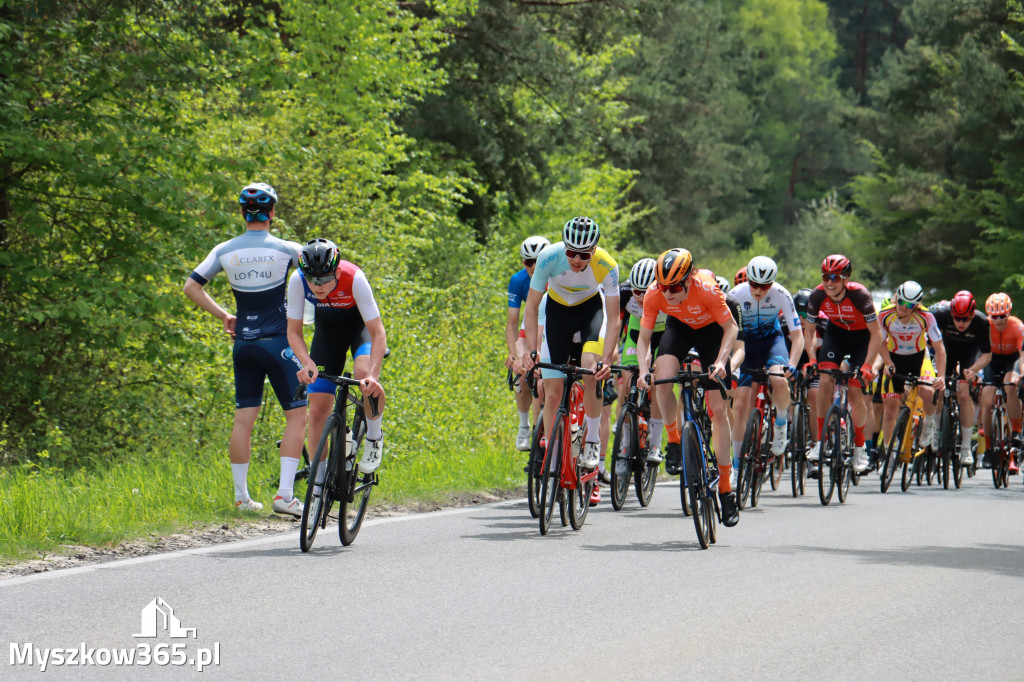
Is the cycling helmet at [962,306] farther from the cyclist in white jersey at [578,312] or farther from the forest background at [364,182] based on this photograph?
the cyclist in white jersey at [578,312]

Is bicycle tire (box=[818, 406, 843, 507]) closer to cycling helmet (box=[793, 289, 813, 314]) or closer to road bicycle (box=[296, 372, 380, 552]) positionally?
cycling helmet (box=[793, 289, 813, 314])

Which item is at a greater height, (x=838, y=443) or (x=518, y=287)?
(x=518, y=287)

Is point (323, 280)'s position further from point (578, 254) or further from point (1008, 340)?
point (1008, 340)

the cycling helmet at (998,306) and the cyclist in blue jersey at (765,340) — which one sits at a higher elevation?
the cycling helmet at (998,306)

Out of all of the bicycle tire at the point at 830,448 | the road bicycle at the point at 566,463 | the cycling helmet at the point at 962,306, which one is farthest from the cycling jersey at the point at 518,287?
the cycling helmet at the point at 962,306

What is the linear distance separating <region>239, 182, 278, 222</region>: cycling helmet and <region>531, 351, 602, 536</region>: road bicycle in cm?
217

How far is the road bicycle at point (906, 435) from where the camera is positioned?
50.2 ft

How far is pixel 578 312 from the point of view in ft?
35.1

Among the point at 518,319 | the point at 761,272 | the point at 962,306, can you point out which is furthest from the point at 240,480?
the point at 962,306

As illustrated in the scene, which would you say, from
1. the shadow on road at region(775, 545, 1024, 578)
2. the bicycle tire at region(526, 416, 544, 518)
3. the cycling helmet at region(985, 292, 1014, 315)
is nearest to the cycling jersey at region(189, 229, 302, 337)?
the bicycle tire at region(526, 416, 544, 518)

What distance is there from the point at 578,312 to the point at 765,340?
2827 millimetres

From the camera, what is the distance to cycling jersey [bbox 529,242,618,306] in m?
10.4

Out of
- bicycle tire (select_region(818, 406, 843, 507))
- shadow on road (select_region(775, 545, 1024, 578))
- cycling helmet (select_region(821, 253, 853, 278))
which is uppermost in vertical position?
cycling helmet (select_region(821, 253, 853, 278))

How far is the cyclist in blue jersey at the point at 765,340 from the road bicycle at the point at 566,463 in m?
2.35
